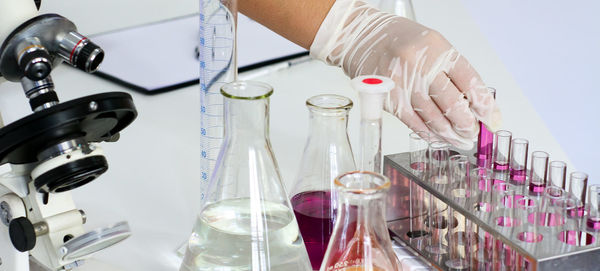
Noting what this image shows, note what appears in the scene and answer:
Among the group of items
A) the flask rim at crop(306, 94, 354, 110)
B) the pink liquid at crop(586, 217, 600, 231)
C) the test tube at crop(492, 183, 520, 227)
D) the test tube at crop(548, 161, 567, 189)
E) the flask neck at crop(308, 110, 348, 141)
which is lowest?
the pink liquid at crop(586, 217, 600, 231)

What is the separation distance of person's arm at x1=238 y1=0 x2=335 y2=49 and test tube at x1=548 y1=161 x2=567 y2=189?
17.6 inches

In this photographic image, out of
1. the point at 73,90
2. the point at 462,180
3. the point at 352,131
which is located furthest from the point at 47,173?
the point at 73,90

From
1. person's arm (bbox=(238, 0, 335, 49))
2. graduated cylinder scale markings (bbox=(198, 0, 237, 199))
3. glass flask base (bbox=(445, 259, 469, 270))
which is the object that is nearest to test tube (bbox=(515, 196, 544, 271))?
glass flask base (bbox=(445, 259, 469, 270))

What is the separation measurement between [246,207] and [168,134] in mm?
632

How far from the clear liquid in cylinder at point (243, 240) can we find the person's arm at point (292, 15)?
0.49 m

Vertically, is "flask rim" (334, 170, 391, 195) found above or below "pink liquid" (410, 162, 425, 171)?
above

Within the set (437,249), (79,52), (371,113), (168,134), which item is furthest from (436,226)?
(168,134)

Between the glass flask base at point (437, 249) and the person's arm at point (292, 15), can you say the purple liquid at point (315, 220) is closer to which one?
the glass flask base at point (437, 249)

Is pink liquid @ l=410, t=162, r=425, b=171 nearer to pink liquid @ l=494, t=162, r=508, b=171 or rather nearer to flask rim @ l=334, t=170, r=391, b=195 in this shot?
pink liquid @ l=494, t=162, r=508, b=171

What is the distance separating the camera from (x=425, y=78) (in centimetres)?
101

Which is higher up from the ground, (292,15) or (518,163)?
(292,15)

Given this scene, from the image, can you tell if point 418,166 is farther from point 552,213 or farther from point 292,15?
point 292,15

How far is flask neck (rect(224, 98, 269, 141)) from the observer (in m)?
0.70

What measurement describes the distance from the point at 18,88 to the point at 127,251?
61 centimetres
